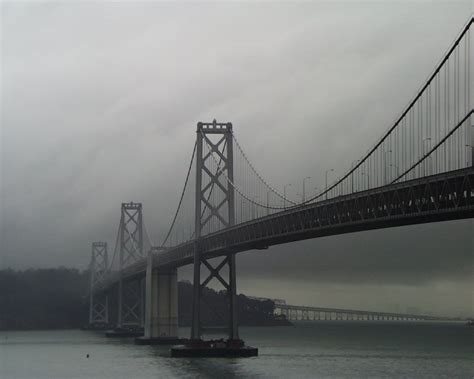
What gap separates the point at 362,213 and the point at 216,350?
66.2 ft

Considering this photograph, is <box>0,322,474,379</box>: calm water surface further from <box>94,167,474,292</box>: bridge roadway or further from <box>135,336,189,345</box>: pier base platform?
<box>94,167,474,292</box>: bridge roadway

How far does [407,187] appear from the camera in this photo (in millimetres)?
35000

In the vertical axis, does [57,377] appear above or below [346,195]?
below

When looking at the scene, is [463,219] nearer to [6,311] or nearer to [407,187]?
[407,187]

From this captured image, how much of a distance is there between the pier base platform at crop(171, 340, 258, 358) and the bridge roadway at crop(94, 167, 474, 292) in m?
4.60

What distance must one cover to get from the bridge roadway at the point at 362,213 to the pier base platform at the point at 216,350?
460 cm

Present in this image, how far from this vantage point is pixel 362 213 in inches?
1513

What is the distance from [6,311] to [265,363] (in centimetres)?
9443

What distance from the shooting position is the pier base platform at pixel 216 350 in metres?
56.0

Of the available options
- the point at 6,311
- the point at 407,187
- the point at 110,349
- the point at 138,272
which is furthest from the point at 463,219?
the point at 6,311

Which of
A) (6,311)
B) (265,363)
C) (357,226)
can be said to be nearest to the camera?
(357,226)

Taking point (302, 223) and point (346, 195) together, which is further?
point (302, 223)

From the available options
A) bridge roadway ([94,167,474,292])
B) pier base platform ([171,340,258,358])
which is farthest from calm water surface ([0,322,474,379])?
bridge roadway ([94,167,474,292])

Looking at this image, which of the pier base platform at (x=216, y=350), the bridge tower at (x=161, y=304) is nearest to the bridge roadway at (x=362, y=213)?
the pier base platform at (x=216, y=350)
